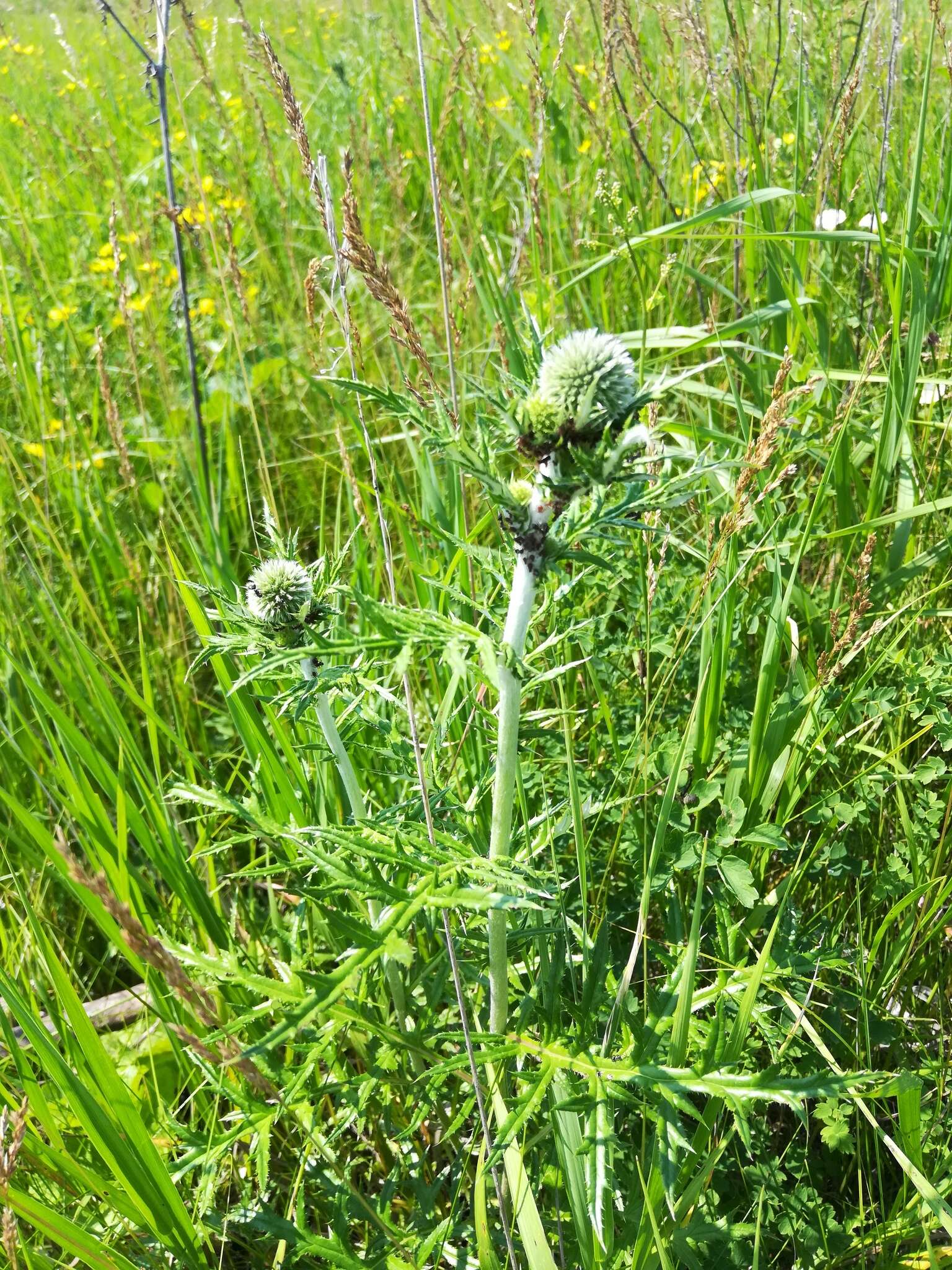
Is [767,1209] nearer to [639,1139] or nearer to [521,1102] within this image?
[639,1139]

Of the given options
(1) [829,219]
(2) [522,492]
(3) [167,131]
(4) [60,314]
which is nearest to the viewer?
(2) [522,492]

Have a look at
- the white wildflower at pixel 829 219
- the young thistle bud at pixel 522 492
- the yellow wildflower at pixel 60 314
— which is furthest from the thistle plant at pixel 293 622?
the yellow wildflower at pixel 60 314

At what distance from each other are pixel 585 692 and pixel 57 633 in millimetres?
1011

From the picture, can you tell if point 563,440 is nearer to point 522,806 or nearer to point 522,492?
point 522,492

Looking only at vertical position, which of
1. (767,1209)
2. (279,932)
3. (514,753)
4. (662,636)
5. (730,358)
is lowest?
(767,1209)

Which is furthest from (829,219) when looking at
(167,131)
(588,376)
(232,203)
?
(232,203)

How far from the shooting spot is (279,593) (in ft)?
4.43

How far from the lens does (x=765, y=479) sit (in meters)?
2.00

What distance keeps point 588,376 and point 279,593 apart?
54 cm

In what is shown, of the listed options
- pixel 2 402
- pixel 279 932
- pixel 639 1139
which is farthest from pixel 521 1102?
pixel 2 402

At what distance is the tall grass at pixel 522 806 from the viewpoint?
116cm

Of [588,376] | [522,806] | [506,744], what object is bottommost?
[522,806]

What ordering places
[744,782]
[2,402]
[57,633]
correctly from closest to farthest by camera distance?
1. [744,782]
2. [57,633]
3. [2,402]

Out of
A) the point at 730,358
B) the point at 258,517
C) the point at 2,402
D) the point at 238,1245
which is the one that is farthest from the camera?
the point at 2,402
